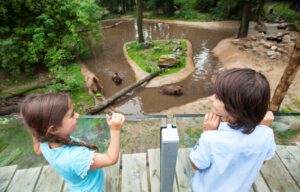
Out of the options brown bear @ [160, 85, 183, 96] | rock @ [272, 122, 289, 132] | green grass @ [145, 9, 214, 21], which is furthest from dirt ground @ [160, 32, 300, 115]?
green grass @ [145, 9, 214, 21]

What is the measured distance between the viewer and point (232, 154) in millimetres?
1073

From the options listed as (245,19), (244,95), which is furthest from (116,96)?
(245,19)

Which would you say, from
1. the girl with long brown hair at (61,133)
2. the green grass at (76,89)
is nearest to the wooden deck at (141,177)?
the girl with long brown hair at (61,133)

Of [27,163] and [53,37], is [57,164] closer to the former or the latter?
[27,163]

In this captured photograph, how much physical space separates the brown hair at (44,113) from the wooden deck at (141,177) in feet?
3.16

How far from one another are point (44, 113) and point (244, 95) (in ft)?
2.91

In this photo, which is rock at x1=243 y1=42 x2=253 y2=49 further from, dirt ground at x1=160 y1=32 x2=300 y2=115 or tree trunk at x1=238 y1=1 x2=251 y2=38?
tree trunk at x1=238 y1=1 x2=251 y2=38

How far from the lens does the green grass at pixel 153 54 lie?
8891 mm

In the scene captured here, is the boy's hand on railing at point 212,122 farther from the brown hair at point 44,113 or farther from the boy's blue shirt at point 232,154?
the brown hair at point 44,113

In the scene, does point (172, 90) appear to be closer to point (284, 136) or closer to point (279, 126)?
point (284, 136)

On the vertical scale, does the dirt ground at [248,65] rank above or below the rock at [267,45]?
below

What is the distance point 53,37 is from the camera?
8.42m

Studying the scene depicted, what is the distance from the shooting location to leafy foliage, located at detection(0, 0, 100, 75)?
766 centimetres

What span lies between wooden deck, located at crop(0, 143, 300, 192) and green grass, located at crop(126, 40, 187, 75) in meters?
6.62
